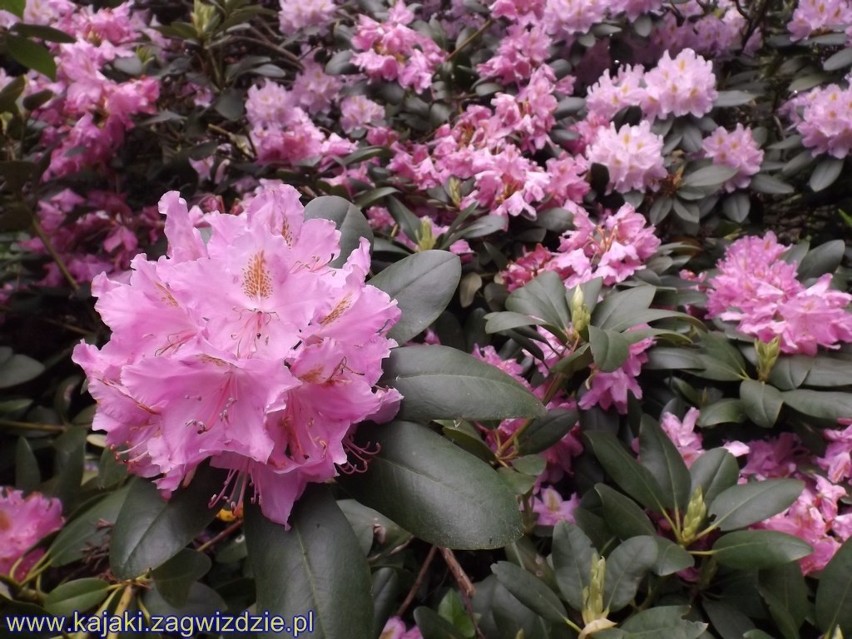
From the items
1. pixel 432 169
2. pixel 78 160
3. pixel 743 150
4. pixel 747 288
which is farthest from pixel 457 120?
pixel 78 160

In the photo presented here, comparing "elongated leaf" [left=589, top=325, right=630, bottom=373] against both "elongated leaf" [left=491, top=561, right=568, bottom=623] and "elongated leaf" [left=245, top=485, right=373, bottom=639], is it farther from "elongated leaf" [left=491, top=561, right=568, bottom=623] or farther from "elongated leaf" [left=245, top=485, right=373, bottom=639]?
"elongated leaf" [left=245, top=485, right=373, bottom=639]

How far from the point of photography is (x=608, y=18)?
68.4 inches

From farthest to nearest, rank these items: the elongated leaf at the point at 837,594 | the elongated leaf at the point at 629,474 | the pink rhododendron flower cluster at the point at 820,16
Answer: the pink rhododendron flower cluster at the point at 820,16 < the elongated leaf at the point at 629,474 < the elongated leaf at the point at 837,594

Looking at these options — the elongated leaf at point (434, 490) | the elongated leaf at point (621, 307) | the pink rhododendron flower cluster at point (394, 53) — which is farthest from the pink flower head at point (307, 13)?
the elongated leaf at point (434, 490)

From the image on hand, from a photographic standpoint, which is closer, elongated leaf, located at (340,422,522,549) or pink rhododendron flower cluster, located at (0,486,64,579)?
elongated leaf, located at (340,422,522,549)

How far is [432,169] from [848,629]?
1.13 meters

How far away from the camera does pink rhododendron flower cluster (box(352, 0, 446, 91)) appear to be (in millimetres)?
1609

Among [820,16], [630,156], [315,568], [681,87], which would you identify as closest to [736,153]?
[681,87]

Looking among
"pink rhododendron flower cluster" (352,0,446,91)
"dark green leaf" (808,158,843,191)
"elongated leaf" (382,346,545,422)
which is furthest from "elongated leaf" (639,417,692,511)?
"pink rhododendron flower cluster" (352,0,446,91)

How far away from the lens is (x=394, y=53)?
1.63m

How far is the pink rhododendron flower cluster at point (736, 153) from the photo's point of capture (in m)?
1.44

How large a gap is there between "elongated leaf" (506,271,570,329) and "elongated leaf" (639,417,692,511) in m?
0.20

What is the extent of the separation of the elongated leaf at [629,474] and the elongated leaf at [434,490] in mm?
344

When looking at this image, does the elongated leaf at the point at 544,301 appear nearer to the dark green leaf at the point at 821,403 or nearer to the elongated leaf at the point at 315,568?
the dark green leaf at the point at 821,403
